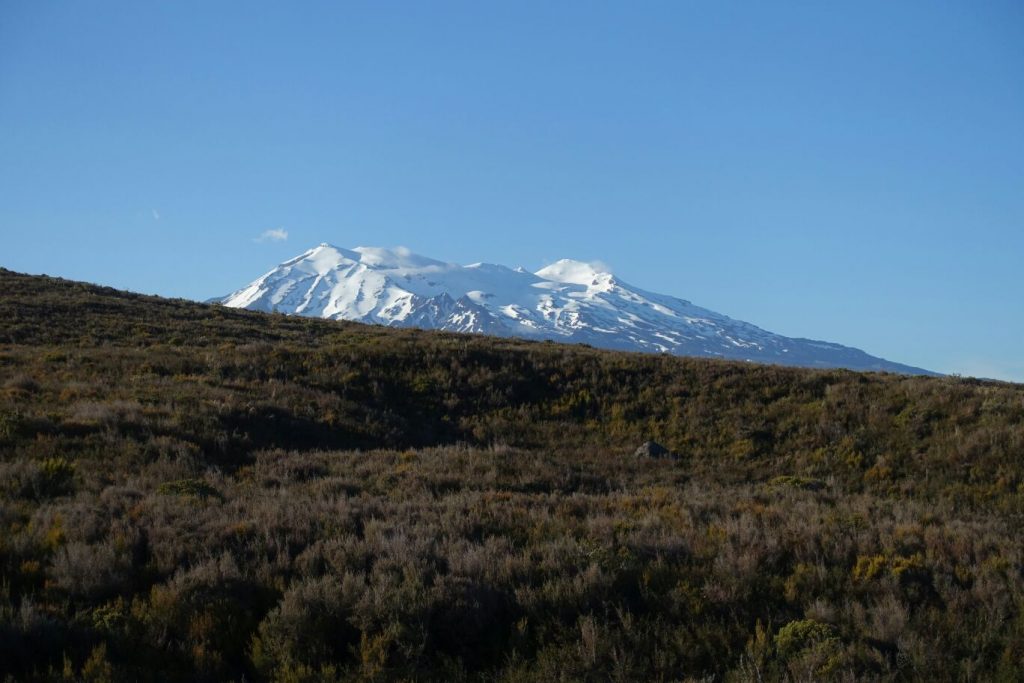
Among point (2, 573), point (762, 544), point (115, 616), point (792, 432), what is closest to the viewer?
point (115, 616)

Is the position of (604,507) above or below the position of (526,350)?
below

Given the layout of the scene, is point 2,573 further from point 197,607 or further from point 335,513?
point 335,513

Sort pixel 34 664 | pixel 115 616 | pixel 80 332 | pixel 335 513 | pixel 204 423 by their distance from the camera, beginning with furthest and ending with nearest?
pixel 80 332
pixel 204 423
pixel 335 513
pixel 115 616
pixel 34 664

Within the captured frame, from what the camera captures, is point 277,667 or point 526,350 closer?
point 277,667

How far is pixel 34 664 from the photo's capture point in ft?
18.6

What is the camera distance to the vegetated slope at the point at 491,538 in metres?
5.99

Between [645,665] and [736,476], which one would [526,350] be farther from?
[645,665]

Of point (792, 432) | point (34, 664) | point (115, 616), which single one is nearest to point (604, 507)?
point (115, 616)

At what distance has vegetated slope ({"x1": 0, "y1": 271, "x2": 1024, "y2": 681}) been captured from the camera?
599 centimetres

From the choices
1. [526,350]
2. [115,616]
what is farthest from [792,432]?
[115,616]

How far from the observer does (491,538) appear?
25.9ft

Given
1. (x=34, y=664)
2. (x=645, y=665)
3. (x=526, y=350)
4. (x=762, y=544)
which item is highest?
(x=526, y=350)

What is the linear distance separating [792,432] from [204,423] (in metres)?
13.1

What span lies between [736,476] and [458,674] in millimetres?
11418
